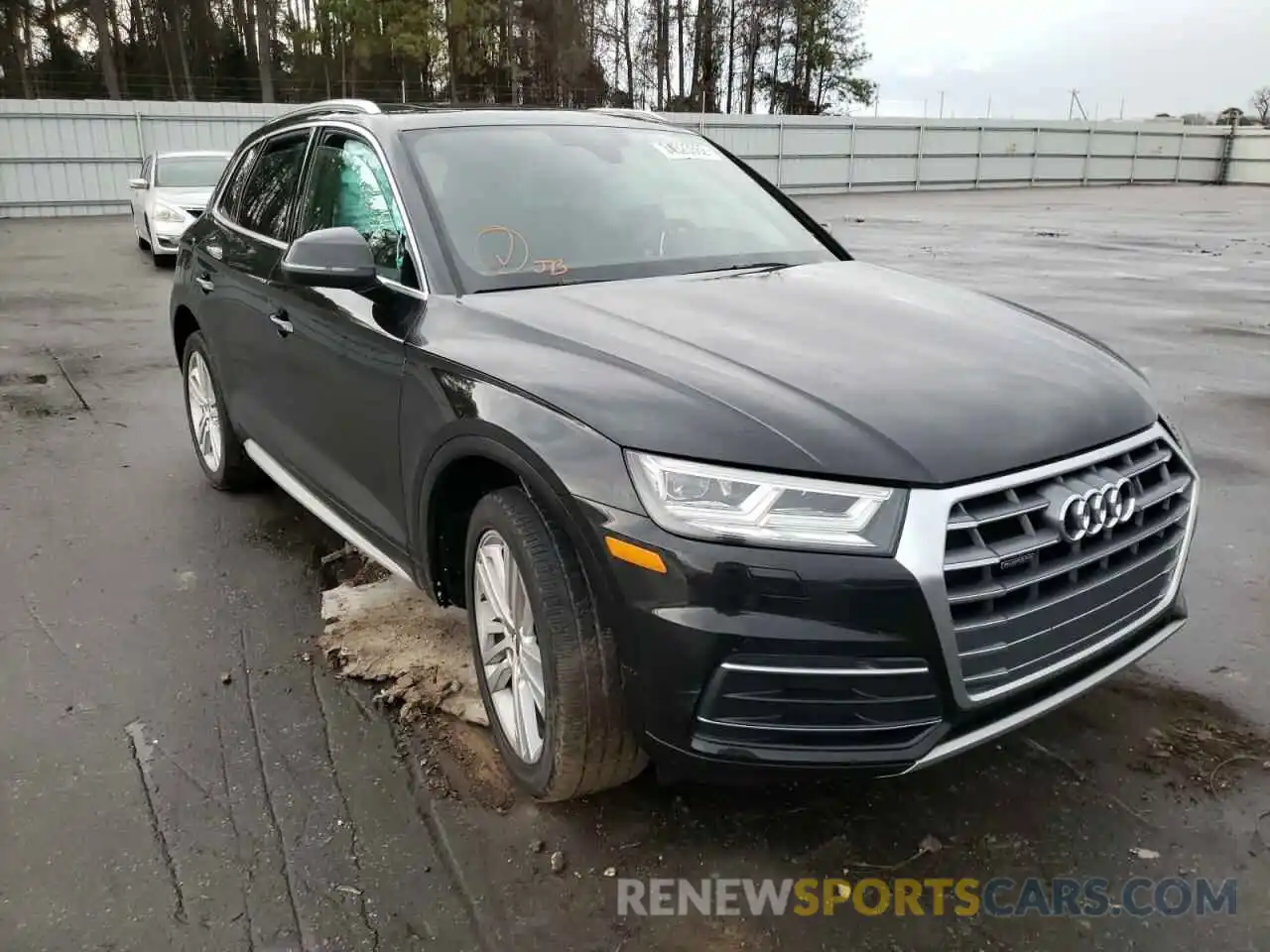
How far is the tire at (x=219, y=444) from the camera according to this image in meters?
4.79

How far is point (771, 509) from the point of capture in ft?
6.85

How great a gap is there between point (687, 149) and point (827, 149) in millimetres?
29580

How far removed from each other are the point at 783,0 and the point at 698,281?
179ft

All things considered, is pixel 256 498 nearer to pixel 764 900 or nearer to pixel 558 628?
pixel 558 628

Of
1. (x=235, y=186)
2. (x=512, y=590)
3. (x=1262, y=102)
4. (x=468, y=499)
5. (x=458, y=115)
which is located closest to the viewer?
(x=512, y=590)

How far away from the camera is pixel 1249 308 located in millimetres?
10453

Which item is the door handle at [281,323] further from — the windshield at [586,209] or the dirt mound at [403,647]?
the dirt mound at [403,647]

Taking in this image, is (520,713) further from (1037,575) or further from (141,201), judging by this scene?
(141,201)

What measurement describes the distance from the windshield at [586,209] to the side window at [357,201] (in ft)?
0.49

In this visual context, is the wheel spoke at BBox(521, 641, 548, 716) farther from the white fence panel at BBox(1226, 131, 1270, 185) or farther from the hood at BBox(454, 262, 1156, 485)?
the white fence panel at BBox(1226, 131, 1270, 185)

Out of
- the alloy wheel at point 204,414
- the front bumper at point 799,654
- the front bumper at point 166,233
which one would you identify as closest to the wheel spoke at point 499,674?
the front bumper at point 799,654

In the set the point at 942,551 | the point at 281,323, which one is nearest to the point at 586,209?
the point at 281,323

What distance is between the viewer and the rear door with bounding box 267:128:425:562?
3055mm

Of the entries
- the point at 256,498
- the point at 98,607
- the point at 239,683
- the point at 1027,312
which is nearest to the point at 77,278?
the point at 256,498
